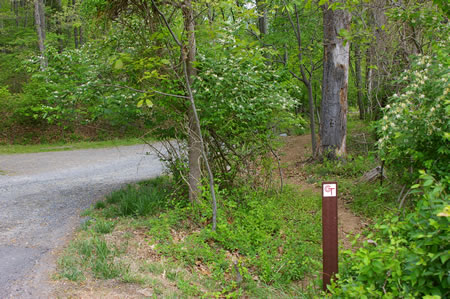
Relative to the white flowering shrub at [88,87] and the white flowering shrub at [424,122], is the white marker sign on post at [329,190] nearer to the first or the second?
the white flowering shrub at [424,122]

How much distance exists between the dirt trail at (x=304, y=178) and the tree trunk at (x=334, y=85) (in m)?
1.04

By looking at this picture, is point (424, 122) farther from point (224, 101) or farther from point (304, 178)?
point (304, 178)

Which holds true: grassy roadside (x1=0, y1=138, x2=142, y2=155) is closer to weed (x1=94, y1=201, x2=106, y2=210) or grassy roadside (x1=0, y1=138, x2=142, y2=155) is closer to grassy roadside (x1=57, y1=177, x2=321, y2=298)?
weed (x1=94, y1=201, x2=106, y2=210)

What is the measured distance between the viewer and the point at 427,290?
2.35 m

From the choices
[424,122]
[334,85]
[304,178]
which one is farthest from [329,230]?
[334,85]

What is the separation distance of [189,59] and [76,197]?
367 centimetres

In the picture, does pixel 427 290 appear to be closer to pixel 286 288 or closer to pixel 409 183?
pixel 286 288

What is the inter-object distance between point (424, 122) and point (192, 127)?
3.41 m

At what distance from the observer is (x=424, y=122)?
4.14 m

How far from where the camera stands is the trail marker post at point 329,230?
3.54 m

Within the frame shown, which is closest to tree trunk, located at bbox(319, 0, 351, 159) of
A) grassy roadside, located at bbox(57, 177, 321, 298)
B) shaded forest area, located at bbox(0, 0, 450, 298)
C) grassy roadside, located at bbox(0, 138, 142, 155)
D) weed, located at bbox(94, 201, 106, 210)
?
shaded forest area, located at bbox(0, 0, 450, 298)

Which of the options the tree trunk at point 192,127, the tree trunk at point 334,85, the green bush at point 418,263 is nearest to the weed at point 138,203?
the tree trunk at point 192,127

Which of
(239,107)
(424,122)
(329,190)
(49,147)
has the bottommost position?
(49,147)

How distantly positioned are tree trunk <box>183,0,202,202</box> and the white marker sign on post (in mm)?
2284
